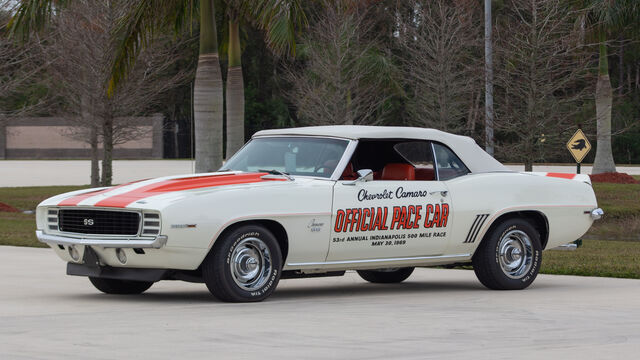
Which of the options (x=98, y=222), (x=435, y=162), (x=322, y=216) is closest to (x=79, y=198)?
(x=98, y=222)

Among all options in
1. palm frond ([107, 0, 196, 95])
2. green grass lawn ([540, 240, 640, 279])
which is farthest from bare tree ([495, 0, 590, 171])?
palm frond ([107, 0, 196, 95])

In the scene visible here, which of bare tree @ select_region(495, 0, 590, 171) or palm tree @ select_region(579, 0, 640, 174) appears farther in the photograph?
palm tree @ select_region(579, 0, 640, 174)

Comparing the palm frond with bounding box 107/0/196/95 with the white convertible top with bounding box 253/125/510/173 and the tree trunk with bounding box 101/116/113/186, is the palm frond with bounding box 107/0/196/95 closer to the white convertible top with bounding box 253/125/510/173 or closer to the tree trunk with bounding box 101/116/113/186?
the white convertible top with bounding box 253/125/510/173

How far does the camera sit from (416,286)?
12266mm

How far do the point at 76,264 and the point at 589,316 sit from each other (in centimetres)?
443

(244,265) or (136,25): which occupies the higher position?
(136,25)

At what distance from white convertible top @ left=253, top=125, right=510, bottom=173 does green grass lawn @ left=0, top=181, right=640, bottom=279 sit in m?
2.43

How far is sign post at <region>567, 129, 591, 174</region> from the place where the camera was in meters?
27.3

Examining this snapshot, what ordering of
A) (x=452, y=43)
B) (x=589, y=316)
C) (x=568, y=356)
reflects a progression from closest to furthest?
(x=568, y=356) < (x=589, y=316) < (x=452, y=43)

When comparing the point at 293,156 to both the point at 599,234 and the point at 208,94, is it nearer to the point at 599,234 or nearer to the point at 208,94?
the point at 208,94

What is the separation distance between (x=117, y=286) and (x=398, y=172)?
2.96m

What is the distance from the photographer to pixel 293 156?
1109cm

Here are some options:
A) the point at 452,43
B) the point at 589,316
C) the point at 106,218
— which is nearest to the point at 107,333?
the point at 106,218

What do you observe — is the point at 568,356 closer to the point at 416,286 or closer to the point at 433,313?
the point at 433,313
